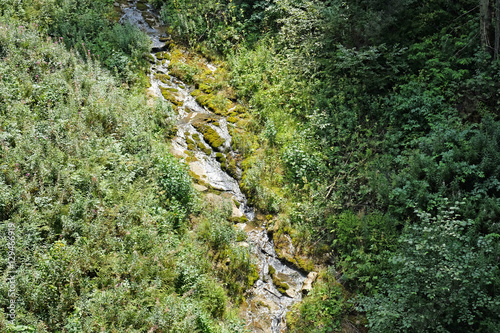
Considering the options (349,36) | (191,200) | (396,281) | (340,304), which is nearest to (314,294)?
(340,304)

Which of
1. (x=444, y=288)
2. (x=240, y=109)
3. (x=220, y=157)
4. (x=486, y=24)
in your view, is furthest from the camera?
(x=240, y=109)

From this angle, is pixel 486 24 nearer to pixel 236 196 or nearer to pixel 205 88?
Result: pixel 236 196

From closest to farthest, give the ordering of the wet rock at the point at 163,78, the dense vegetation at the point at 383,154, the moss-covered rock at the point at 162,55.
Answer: the dense vegetation at the point at 383,154, the wet rock at the point at 163,78, the moss-covered rock at the point at 162,55

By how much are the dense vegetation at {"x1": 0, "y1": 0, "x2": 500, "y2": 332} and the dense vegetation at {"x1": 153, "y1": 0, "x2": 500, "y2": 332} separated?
0.04 m

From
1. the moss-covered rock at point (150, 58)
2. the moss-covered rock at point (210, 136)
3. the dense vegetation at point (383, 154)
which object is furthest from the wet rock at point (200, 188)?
the moss-covered rock at point (150, 58)

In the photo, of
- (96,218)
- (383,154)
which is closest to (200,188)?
(96,218)

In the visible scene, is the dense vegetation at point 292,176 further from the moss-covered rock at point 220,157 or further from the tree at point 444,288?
the moss-covered rock at point 220,157

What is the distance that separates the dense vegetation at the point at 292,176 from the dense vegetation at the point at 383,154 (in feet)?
0.13

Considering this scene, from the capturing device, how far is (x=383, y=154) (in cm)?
773

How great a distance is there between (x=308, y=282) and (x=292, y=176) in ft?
8.60

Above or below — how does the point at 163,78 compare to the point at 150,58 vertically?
below

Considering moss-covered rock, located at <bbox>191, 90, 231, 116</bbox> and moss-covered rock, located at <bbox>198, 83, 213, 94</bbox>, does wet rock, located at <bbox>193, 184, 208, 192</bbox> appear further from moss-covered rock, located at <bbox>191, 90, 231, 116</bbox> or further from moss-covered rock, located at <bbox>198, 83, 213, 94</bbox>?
moss-covered rock, located at <bbox>198, 83, 213, 94</bbox>

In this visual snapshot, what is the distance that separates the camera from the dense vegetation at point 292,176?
5.02 metres

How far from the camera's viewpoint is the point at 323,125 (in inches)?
335
